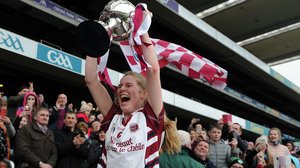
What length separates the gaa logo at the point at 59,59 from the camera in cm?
1049

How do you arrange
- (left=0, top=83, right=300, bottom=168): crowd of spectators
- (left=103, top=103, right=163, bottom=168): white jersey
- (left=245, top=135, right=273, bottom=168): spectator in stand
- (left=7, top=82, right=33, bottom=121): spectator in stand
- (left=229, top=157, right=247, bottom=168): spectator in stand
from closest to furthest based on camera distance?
(left=103, top=103, right=163, bottom=168): white jersey, (left=0, top=83, right=300, bottom=168): crowd of spectators, (left=229, top=157, right=247, bottom=168): spectator in stand, (left=7, top=82, right=33, bottom=121): spectator in stand, (left=245, top=135, right=273, bottom=168): spectator in stand

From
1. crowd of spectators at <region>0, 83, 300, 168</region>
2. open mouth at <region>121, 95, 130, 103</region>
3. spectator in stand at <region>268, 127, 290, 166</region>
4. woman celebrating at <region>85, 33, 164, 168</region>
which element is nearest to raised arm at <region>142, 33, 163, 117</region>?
woman celebrating at <region>85, 33, 164, 168</region>

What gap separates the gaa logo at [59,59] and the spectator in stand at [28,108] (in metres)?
4.60

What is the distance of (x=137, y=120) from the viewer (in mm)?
2145

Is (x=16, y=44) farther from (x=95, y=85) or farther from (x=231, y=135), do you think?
(x=95, y=85)

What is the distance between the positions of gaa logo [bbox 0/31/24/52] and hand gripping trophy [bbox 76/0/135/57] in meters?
7.26

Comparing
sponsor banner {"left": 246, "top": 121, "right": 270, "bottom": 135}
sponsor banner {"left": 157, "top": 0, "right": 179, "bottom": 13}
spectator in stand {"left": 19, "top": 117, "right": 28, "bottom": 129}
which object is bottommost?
spectator in stand {"left": 19, "top": 117, "right": 28, "bottom": 129}

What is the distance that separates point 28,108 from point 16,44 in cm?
449

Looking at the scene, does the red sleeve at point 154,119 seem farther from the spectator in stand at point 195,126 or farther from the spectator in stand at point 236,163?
the spectator in stand at point 195,126

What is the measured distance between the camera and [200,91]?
2270cm

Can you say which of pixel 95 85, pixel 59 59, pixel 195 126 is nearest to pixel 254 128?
pixel 59 59

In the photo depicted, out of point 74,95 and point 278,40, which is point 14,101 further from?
point 278,40

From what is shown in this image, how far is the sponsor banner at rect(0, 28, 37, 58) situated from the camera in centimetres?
909

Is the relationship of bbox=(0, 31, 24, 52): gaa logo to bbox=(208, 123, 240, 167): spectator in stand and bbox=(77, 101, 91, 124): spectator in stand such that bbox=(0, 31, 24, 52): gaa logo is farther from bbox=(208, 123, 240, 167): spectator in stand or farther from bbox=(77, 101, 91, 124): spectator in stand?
bbox=(208, 123, 240, 167): spectator in stand
